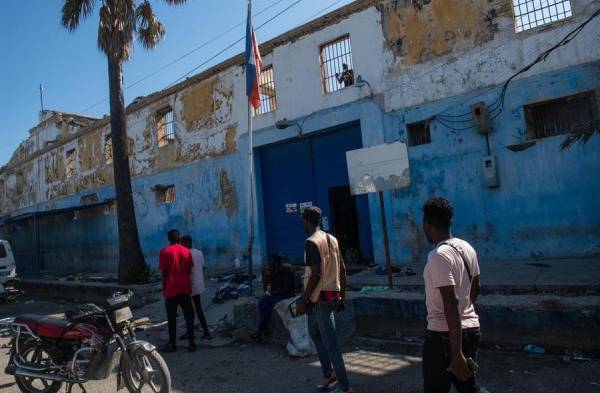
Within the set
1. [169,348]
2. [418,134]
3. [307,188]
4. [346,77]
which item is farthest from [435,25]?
[169,348]

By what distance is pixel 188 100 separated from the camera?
51.5ft

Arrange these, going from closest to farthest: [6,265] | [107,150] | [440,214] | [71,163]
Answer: [440,214] < [6,265] < [107,150] < [71,163]

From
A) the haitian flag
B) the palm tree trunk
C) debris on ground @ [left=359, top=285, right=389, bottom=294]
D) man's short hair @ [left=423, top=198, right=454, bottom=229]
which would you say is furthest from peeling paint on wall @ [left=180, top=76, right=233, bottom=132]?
man's short hair @ [left=423, top=198, right=454, bottom=229]

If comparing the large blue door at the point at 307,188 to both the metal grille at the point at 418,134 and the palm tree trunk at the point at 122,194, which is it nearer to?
the metal grille at the point at 418,134

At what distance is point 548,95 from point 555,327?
501 cm

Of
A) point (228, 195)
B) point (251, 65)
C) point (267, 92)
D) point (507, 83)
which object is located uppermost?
point (267, 92)

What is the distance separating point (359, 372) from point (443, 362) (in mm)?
2629

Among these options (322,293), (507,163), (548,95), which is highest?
(548,95)

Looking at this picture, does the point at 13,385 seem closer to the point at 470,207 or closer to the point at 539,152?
the point at 470,207

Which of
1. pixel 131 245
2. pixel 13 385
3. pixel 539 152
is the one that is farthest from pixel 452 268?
pixel 131 245

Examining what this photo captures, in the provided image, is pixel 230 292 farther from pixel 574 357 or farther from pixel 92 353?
pixel 574 357

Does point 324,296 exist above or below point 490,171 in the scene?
below

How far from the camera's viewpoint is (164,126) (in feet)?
55.8

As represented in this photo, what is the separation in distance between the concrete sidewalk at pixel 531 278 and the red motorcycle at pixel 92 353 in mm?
4217
